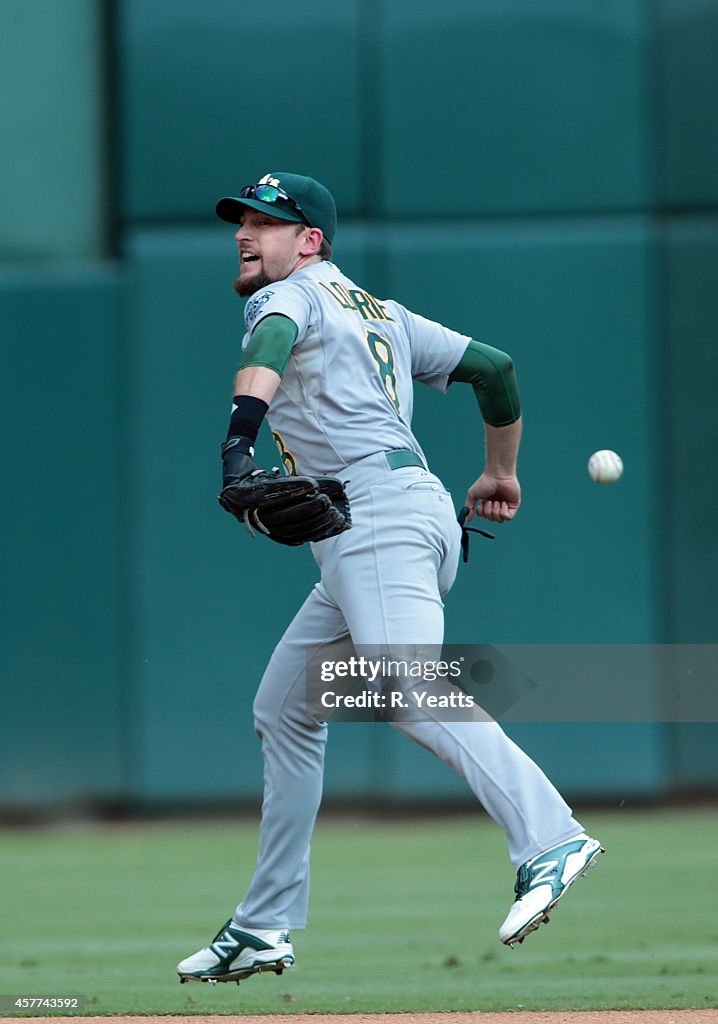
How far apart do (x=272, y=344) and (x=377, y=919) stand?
2.71 meters

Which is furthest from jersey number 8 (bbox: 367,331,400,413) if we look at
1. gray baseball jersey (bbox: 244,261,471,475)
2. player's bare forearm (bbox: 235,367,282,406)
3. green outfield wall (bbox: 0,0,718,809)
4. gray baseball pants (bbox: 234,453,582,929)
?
green outfield wall (bbox: 0,0,718,809)

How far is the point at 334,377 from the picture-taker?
3.60 metres

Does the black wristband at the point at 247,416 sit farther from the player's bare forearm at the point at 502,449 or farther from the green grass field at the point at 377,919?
the green grass field at the point at 377,919

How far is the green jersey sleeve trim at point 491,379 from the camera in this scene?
3.86 meters

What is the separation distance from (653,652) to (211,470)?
2352 mm

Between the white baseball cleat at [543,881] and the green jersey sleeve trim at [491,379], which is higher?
the green jersey sleeve trim at [491,379]

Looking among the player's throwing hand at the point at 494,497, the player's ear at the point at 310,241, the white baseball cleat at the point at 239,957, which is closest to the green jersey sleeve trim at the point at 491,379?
the player's throwing hand at the point at 494,497

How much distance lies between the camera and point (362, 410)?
143 inches

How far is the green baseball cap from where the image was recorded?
3719 millimetres

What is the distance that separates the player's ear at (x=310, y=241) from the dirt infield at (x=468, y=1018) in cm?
194

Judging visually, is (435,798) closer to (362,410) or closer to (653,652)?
(653,652)

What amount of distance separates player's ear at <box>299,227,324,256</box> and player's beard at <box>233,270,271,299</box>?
4.7 inches

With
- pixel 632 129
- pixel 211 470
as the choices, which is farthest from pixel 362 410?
pixel 632 129

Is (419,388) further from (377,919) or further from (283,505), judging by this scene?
(283,505)
